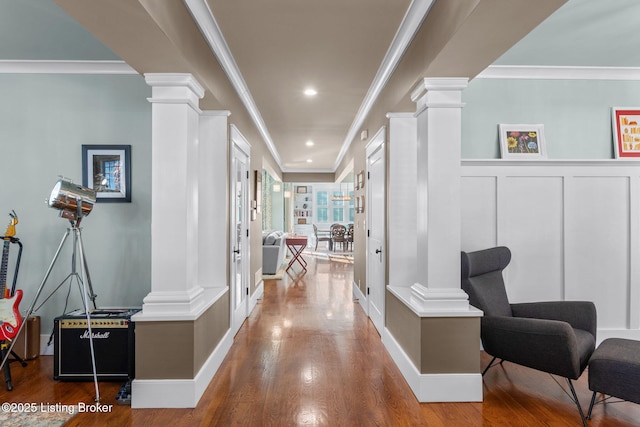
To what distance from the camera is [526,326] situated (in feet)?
7.49

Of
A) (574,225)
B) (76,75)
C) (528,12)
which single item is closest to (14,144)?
(76,75)

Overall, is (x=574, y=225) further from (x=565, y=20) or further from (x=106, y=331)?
(x=106, y=331)

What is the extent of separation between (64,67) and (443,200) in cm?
347

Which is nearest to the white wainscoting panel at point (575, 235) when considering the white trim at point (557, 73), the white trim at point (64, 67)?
the white trim at point (557, 73)

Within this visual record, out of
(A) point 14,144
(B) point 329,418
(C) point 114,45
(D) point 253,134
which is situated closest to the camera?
(C) point 114,45

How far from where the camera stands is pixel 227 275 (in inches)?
128

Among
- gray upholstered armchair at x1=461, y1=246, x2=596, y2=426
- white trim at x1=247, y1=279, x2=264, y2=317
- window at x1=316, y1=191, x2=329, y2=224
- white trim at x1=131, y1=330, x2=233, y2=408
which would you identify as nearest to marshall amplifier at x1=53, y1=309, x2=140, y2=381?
white trim at x1=131, y1=330, x2=233, y2=408

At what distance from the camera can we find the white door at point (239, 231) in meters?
3.51

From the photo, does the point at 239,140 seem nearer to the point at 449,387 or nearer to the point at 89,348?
the point at 89,348

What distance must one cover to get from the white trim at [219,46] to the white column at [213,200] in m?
0.41

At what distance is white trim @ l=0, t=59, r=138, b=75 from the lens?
3.14 meters

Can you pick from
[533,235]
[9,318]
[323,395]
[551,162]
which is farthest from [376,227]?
[9,318]

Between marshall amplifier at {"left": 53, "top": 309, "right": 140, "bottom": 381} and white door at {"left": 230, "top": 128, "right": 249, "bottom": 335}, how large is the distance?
→ 1041 mm

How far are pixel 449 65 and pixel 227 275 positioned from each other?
8.17 ft
